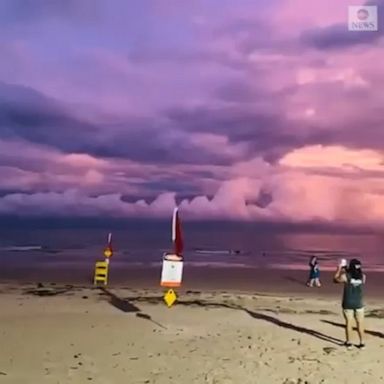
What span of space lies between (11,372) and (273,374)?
4138mm

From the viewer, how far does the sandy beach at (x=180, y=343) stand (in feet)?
34.6

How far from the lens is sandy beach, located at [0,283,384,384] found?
1055cm

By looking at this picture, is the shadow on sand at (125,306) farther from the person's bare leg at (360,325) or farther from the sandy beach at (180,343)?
the person's bare leg at (360,325)

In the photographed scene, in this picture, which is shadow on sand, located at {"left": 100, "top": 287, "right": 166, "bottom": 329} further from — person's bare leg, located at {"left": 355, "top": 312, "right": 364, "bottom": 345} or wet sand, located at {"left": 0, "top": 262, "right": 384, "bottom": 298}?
wet sand, located at {"left": 0, "top": 262, "right": 384, "bottom": 298}

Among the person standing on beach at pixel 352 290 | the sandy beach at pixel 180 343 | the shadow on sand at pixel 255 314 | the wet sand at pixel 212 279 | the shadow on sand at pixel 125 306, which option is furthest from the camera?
the wet sand at pixel 212 279

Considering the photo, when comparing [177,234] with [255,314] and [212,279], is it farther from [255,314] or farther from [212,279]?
[212,279]

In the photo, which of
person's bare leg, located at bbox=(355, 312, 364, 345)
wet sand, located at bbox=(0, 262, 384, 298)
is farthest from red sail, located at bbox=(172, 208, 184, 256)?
wet sand, located at bbox=(0, 262, 384, 298)

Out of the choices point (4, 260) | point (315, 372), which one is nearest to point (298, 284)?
point (315, 372)

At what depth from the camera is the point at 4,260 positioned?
47812mm

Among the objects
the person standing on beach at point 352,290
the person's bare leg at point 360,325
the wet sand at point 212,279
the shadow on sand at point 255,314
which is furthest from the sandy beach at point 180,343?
the wet sand at point 212,279

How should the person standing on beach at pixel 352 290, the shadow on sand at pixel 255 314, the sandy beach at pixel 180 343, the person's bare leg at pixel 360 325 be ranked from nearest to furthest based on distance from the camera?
the sandy beach at pixel 180 343, the person standing on beach at pixel 352 290, the person's bare leg at pixel 360 325, the shadow on sand at pixel 255 314

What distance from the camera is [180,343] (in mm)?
13273

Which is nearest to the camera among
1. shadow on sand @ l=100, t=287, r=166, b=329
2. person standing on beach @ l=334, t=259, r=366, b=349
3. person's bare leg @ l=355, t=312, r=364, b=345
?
person standing on beach @ l=334, t=259, r=366, b=349

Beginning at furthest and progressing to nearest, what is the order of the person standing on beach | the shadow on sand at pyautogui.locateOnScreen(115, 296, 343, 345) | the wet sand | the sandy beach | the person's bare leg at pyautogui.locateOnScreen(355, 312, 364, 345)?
1. the wet sand
2. the shadow on sand at pyautogui.locateOnScreen(115, 296, 343, 345)
3. the person's bare leg at pyautogui.locateOnScreen(355, 312, 364, 345)
4. the person standing on beach
5. the sandy beach
